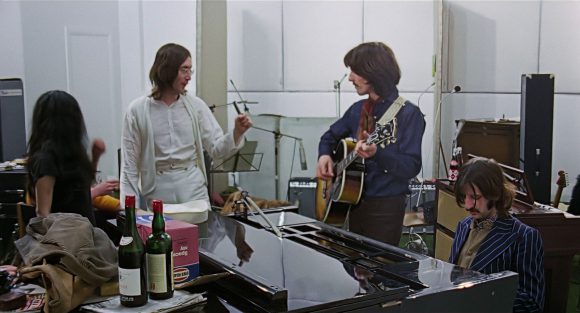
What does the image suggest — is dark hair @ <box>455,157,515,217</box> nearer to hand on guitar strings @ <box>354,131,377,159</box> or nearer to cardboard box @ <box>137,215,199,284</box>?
hand on guitar strings @ <box>354,131,377,159</box>

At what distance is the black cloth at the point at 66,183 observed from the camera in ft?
8.77

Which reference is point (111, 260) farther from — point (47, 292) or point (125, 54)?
point (125, 54)

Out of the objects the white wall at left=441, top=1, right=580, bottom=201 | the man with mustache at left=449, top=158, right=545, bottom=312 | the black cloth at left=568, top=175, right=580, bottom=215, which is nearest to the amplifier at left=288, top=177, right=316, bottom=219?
the white wall at left=441, top=1, right=580, bottom=201

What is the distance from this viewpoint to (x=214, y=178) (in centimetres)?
594

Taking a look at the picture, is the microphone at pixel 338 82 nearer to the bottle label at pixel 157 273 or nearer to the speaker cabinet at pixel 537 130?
the speaker cabinet at pixel 537 130

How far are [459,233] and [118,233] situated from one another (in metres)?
1.28

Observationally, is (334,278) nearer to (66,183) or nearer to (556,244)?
(66,183)

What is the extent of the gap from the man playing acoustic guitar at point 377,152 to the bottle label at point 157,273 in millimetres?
1748

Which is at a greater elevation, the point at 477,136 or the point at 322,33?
the point at 322,33

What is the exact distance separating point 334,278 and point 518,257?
89 centimetres

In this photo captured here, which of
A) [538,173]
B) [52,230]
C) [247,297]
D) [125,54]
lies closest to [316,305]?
[247,297]

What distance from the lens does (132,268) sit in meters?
1.28

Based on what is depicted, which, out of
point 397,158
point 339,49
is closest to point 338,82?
point 339,49

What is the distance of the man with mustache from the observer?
6.64 ft
